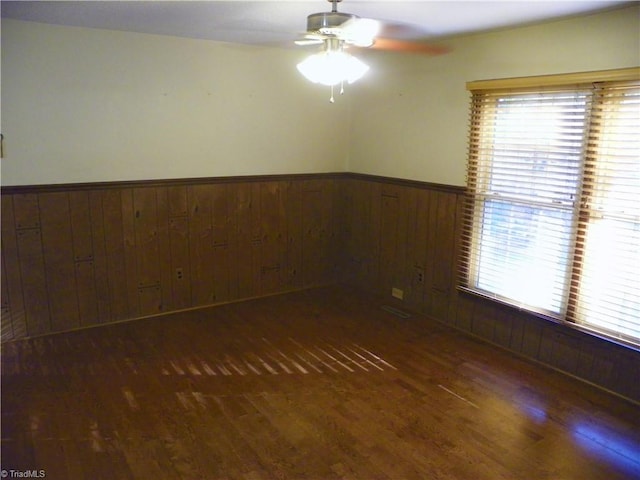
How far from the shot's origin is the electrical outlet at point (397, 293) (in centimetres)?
451

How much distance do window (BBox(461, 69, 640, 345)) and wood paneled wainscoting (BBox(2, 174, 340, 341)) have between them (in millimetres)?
1716

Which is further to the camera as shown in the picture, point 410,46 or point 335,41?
point 410,46

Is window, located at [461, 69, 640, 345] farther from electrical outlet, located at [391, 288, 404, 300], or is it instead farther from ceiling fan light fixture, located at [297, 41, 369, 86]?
ceiling fan light fixture, located at [297, 41, 369, 86]

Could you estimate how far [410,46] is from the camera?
4.04 metres

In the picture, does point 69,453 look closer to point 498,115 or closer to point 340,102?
point 498,115

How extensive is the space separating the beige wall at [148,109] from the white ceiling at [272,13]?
23cm

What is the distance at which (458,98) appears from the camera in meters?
3.78

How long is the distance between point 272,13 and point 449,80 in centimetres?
158

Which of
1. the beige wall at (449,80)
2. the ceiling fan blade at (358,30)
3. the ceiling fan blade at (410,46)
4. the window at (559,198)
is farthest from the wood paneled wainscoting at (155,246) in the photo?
the ceiling fan blade at (358,30)

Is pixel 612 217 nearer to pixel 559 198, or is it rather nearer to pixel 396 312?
pixel 559 198

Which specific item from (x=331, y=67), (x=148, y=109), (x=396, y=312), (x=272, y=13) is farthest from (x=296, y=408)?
(x=148, y=109)

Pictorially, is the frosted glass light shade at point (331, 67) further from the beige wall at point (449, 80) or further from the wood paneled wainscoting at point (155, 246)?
the wood paneled wainscoting at point (155, 246)

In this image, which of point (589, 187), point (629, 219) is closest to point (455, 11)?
point (589, 187)

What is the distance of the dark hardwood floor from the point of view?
2352 mm
